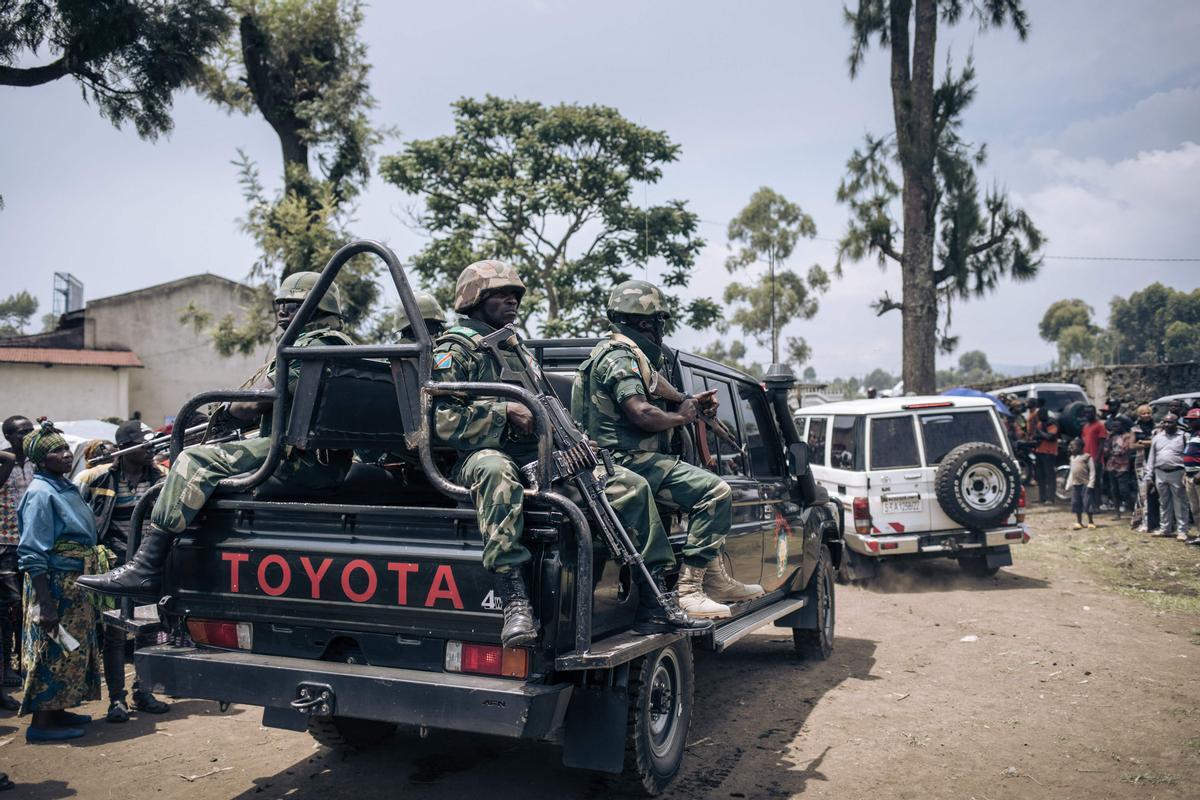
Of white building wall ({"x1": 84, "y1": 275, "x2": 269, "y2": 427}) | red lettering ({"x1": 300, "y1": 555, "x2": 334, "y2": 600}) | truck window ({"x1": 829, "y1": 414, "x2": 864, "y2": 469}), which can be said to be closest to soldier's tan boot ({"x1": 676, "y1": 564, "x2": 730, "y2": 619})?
red lettering ({"x1": 300, "y1": 555, "x2": 334, "y2": 600})

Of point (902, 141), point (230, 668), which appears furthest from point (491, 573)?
point (902, 141)

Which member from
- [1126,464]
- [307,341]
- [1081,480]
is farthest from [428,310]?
[1126,464]

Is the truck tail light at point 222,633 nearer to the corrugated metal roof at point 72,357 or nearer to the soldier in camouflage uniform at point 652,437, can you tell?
the soldier in camouflage uniform at point 652,437

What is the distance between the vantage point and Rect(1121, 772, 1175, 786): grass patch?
172 inches

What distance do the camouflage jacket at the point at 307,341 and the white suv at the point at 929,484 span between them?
21.4 feet

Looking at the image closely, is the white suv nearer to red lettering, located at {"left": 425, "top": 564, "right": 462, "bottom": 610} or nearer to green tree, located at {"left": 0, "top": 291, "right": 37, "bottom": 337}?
red lettering, located at {"left": 425, "top": 564, "right": 462, "bottom": 610}

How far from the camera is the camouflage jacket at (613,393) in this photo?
441cm

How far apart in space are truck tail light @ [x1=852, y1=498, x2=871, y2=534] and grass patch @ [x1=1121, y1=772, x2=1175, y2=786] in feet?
16.7

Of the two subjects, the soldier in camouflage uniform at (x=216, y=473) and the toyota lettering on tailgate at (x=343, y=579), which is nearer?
the toyota lettering on tailgate at (x=343, y=579)

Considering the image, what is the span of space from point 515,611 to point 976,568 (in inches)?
355

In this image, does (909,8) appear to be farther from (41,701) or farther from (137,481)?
(41,701)

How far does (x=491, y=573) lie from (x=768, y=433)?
361 centimetres

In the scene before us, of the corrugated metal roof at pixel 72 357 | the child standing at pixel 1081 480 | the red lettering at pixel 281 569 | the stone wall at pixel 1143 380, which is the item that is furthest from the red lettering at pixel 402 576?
the corrugated metal roof at pixel 72 357

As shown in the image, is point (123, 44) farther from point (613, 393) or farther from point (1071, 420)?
point (1071, 420)
